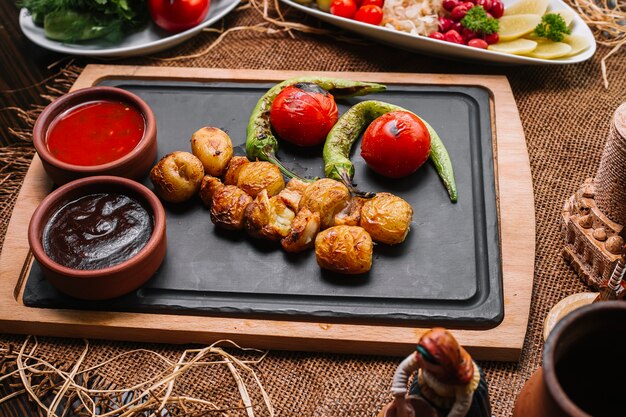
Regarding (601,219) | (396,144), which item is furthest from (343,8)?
(601,219)

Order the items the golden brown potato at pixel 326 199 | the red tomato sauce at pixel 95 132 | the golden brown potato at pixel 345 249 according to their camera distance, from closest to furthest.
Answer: the golden brown potato at pixel 345 249
the golden brown potato at pixel 326 199
the red tomato sauce at pixel 95 132

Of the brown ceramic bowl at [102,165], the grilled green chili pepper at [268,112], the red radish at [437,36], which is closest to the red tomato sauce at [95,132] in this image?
the brown ceramic bowl at [102,165]

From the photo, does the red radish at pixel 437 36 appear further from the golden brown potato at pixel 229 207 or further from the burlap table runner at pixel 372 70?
the golden brown potato at pixel 229 207

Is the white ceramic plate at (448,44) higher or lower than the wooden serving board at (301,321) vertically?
higher

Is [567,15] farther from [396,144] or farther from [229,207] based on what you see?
[229,207]

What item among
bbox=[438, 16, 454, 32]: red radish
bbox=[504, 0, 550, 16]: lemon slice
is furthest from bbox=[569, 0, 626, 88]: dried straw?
bbox=[438, 16, 454, 32]: red radish

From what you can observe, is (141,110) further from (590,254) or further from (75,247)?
(590,254)

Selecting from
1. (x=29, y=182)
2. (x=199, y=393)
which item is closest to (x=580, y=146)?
(x=199, y=393)
